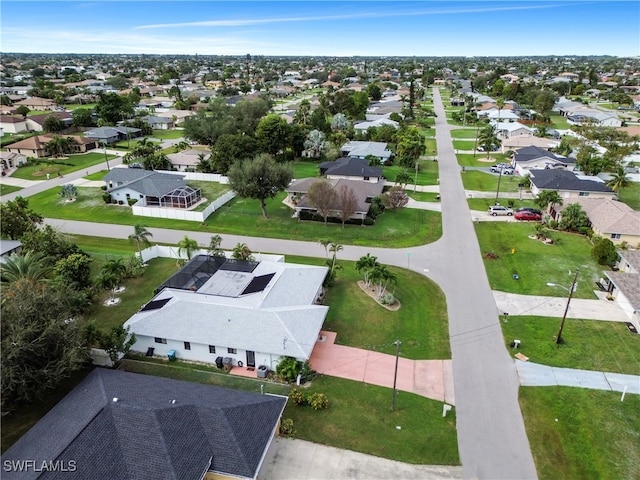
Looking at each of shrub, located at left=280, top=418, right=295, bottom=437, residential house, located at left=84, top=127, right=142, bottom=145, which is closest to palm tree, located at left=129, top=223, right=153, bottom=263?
shrub, located at left=280, top=418, right=295, bottom=437

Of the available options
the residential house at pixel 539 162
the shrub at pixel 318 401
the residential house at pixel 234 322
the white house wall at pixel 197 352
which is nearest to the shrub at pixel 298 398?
the shrub at pixel 318 401

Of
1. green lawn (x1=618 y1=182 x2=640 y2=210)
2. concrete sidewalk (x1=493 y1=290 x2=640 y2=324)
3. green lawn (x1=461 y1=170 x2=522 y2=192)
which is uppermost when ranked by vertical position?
green lawn (x1=461 y1=170 x2=522 y2=192)

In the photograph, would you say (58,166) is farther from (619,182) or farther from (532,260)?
(619,182)

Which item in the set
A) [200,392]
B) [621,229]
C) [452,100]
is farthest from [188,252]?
[452,100]

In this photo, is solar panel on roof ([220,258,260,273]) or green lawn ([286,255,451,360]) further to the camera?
solar panel on roof ([220,258,260,273])

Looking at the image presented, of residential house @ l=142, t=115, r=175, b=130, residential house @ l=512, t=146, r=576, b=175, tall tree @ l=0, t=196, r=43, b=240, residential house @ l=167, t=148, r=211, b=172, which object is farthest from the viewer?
residential house @ l=142, t=115, r=175, b=130

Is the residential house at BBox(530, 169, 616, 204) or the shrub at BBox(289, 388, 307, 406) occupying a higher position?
the residential house at BBox(530, 169, 616, 204)

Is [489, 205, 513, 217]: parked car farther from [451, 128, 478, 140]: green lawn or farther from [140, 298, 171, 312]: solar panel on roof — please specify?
[451, 128, 478, 140]: green lawn

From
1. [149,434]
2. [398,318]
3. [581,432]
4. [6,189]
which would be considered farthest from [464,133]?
[149,434]
